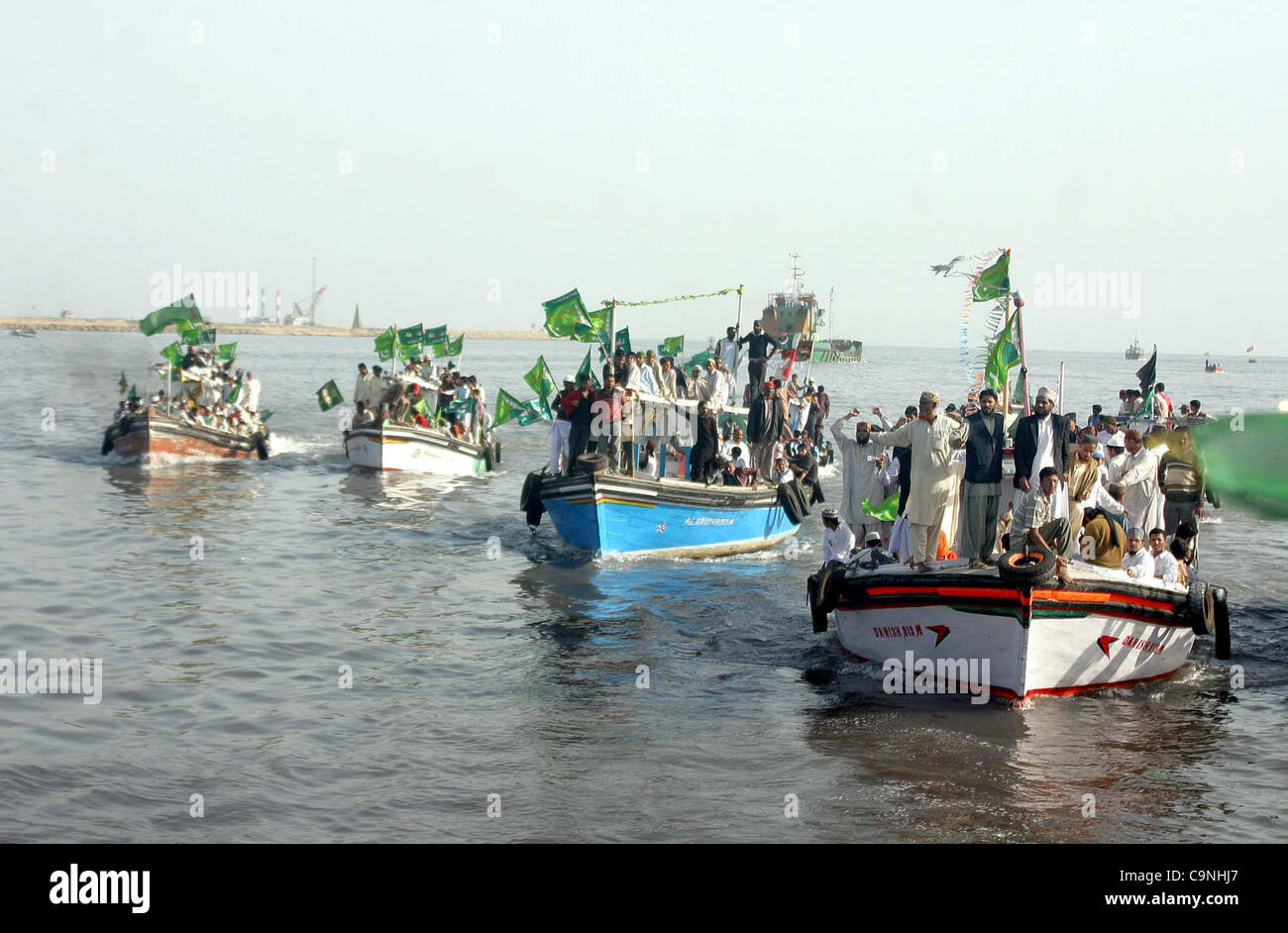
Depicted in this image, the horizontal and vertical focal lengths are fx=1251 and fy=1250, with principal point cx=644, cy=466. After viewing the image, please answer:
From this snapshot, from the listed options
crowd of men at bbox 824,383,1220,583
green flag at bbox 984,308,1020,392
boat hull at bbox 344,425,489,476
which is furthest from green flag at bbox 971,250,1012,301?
boat hull at bbox 344,425,489,476

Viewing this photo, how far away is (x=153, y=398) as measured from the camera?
34.0 meters

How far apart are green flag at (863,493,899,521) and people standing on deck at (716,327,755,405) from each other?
8.76 m

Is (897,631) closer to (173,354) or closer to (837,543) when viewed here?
(837,543)

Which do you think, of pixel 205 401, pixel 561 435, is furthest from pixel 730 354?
pixel 205 401

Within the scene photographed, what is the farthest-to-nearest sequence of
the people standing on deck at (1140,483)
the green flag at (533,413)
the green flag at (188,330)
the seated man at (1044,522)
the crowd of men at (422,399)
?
the green flag at (188,330) → the crowd of men at (422,399) → the green flag at (533,413) → the people standing on deck at (1140,483) → the seated man at (1044,522)

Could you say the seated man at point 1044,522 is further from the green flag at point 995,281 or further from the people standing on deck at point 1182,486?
the people standing on deck at point 1182,486

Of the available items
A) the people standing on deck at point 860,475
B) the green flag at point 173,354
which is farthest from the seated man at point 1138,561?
the green flag at point 173,354

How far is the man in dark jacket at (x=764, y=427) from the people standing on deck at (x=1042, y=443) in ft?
26.8

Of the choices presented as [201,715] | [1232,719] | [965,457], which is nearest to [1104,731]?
[1232,719]

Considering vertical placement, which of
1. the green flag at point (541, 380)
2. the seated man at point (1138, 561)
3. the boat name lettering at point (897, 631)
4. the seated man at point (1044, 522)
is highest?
the green flag at point (541, 380)

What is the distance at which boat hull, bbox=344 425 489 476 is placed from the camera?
103ft

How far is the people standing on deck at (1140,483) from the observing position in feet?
46.5

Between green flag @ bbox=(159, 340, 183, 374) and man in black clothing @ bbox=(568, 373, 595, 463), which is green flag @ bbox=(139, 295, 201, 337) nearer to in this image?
green flag @ bbox=(159, 340, 183, 374)
